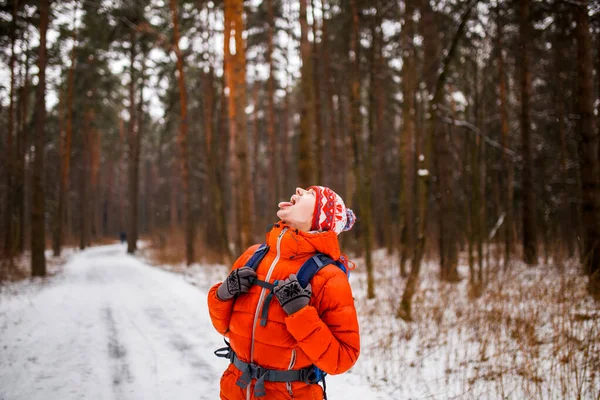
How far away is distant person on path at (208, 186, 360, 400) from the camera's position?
1674 millimetres

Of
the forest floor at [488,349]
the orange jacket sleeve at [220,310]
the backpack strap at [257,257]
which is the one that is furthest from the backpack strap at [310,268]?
the forest floor at [488,349]

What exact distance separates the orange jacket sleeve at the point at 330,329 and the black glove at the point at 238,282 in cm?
30

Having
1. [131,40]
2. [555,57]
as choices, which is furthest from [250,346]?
[131,40]

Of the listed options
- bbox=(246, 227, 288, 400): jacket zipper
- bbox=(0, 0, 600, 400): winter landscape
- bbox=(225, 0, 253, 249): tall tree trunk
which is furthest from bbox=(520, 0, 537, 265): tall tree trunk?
bbox=(246, 227, 288, 400): jacket zipper

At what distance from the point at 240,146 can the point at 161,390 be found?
269 inches

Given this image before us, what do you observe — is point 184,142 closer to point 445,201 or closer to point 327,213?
point 445,201

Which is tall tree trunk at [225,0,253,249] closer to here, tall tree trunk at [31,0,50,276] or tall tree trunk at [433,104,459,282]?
tall tree trunk at [433,104,459,282]

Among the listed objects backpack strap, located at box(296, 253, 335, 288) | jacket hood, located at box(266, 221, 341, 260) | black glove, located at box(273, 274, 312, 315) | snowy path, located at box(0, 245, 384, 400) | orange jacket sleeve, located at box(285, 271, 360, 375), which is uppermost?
jacket hood, located at box(266, 221, 341, 260)

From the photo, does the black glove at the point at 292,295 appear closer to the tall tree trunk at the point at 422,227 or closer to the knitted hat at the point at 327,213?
the knitted hat at the point at 327,213

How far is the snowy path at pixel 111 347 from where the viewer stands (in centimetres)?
394

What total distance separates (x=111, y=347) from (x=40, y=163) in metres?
9.25

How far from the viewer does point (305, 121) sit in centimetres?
827

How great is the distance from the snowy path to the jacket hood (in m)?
2.74

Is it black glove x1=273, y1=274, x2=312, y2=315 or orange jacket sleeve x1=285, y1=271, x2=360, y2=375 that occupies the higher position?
black glove x1=273, y1=274, x2=312, y2=315
